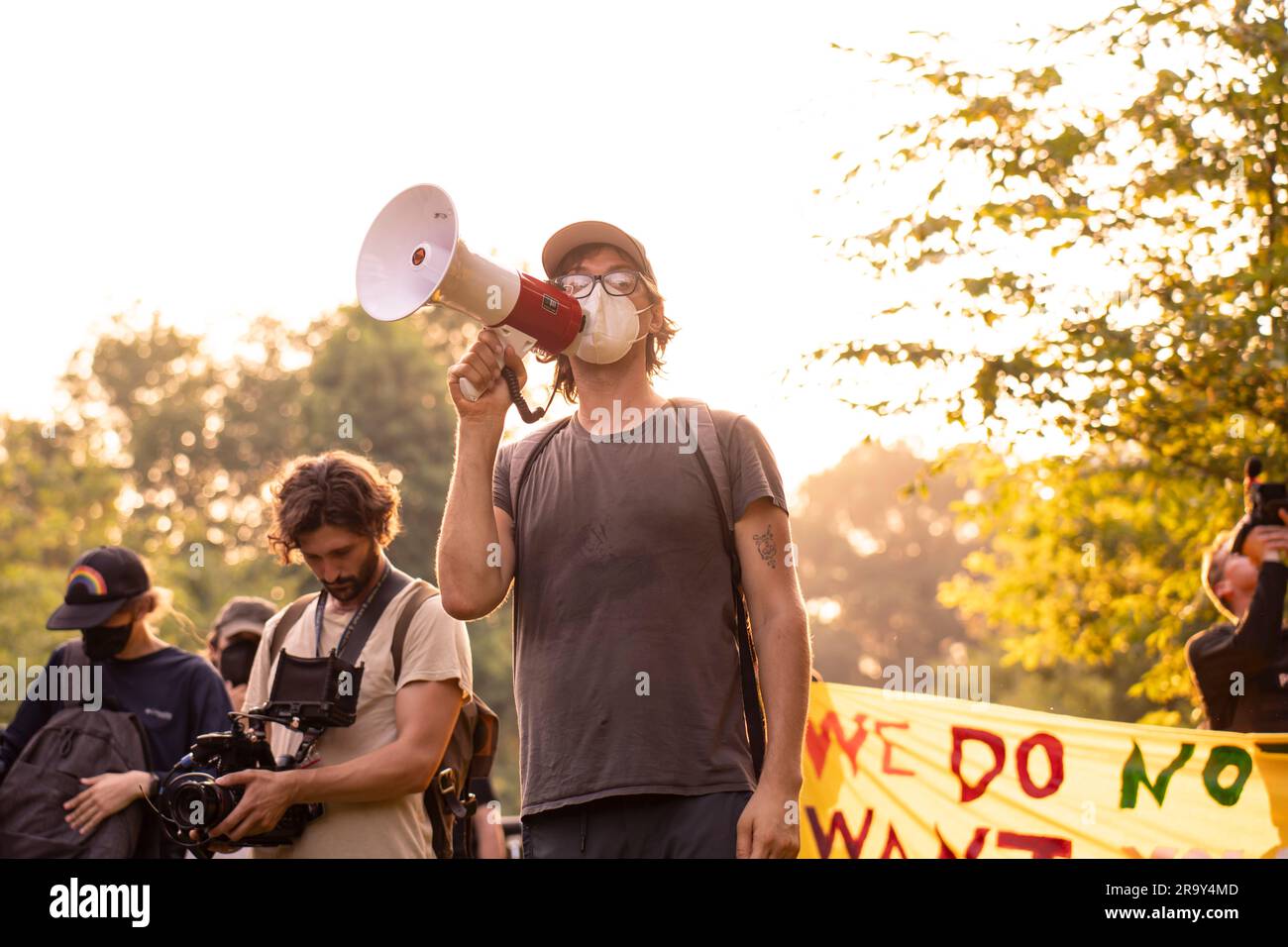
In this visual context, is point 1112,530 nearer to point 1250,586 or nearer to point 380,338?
point 1250,586

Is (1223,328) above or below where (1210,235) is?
below

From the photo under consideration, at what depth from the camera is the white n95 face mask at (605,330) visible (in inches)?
130

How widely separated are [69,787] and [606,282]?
2.45 meters

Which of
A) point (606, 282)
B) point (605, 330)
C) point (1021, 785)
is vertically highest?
point (606, 282)

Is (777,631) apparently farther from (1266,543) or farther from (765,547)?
(1266,543)

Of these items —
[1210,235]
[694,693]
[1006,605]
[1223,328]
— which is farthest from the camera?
[1006,605]

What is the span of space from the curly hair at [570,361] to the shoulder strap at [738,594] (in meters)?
0.36

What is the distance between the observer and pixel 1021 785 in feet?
16.0

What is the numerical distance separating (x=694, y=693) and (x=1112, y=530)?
28.5 feet

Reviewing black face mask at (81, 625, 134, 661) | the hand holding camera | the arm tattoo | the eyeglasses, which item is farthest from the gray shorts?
the hand holding camera

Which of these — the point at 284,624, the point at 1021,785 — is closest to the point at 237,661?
the point at 284,624

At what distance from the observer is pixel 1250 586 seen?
198 inches

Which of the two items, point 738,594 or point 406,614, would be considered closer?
point 738,594
